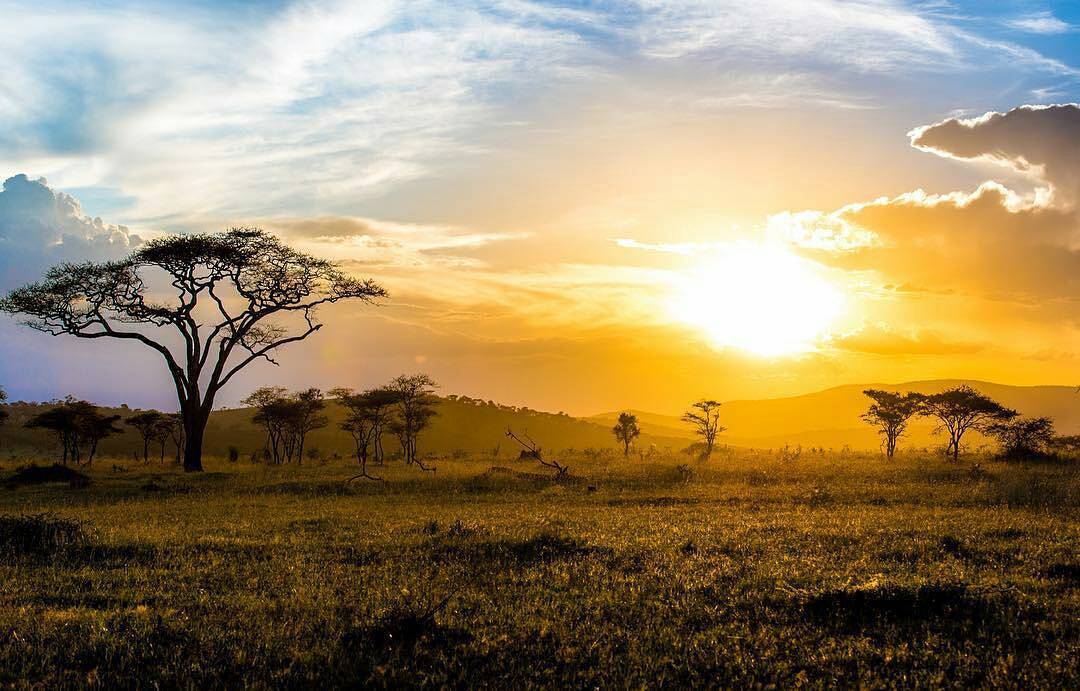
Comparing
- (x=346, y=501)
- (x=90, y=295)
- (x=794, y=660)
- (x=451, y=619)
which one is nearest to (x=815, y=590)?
(x=794, y=660)

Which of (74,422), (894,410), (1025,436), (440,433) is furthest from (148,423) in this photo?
(440,433)

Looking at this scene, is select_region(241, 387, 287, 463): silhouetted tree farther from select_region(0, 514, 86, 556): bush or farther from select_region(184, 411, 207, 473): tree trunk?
select_region(0, 514, 86, 556): bush

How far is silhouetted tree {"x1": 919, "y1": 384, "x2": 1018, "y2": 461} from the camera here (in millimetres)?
50656

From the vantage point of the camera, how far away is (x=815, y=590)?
1087 centimetres

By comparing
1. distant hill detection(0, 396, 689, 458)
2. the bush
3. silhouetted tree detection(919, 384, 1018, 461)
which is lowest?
distant hill detection(0, 396, 689, 458)

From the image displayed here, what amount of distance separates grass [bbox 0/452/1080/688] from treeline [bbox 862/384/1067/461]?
26.6m

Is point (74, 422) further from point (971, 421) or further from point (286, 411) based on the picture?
point (971, 421)

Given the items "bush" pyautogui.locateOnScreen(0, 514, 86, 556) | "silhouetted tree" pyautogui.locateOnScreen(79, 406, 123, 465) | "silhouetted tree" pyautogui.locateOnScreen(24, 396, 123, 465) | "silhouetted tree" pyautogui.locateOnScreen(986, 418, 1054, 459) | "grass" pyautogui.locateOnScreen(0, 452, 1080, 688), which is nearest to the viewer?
"grass" pyautogui.locateOnScreen(0, 452, 1080, 688)

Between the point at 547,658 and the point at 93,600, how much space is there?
7583mm

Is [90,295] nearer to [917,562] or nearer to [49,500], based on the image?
[49,500]

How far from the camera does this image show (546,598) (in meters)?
11.0

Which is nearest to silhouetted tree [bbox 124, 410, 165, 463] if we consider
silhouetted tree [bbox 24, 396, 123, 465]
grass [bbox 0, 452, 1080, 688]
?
silhouetted tree [bbox 24, 396, 123, 465]

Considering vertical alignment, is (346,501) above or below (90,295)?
below

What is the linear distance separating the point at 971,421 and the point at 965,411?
1.33 meters
